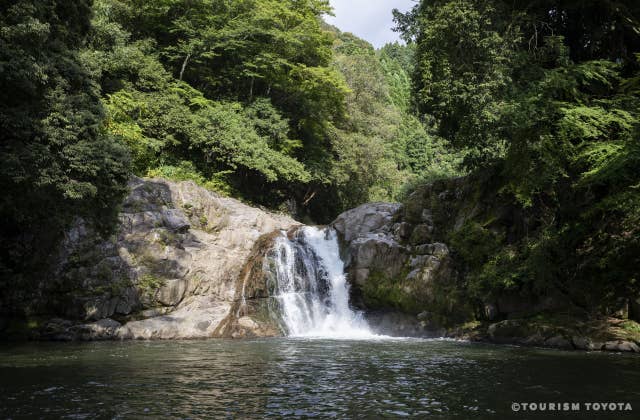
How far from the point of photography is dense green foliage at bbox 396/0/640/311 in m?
14.9

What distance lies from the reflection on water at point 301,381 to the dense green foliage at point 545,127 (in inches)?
137

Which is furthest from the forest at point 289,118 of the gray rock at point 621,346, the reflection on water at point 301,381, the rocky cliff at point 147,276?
the reflection on water at point 301,381

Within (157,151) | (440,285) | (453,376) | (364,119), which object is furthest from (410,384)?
(364,119)

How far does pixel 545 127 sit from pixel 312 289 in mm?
10949

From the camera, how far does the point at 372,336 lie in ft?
61.9

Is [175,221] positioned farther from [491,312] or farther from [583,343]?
[583,343]

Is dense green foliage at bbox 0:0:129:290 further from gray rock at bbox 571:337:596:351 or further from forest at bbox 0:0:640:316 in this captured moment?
gray rock at bbox 571:337:596:351

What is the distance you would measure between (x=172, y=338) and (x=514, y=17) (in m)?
16.1

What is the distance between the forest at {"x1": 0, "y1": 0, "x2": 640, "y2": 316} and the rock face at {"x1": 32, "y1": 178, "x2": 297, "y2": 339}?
150cm

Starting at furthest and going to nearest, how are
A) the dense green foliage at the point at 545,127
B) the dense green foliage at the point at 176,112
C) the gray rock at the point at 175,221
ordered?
1. the gray rock at the point at 175,221
2. the dense green foliage at the point at 545,127
3. the dense green foliage at the point at 176,112

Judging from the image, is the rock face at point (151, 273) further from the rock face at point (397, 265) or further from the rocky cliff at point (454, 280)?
the rocky cliff at point (454, 280)

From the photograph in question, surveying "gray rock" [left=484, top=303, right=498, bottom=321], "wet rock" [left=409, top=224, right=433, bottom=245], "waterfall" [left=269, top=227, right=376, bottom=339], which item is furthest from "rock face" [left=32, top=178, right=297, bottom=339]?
"gray rock" [left=484, top=303, right=498, bottom=321]

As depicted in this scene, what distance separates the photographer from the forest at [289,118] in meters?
12.9

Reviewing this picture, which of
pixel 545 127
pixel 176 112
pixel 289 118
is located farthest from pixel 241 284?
pixel 289 118
